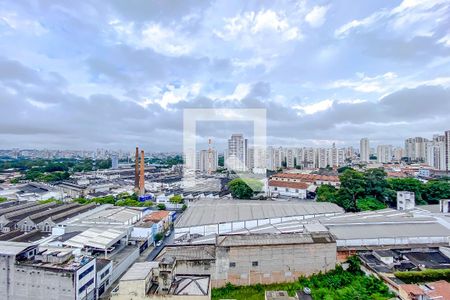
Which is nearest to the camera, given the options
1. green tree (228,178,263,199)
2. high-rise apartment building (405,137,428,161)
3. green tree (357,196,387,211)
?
green tree (357,196,387,211)

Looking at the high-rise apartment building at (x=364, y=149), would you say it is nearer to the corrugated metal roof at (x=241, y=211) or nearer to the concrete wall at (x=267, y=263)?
the corrugated metal roof at (x=241, y=211)

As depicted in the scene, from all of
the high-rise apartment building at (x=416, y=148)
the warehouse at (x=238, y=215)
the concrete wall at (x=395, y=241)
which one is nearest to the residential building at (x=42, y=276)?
the warehouse at (x=238, y=215)

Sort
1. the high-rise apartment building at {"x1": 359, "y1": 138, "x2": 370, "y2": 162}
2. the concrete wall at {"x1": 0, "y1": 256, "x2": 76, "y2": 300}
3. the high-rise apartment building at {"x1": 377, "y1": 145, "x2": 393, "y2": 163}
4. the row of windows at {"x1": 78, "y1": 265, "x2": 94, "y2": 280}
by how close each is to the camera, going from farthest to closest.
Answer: the high-rise apartment building at {"x1": 377, "y1": 145, "x2": 393, "y2": 163}, the high-rise apartment building at {"x1": 359, "y1": 138, "x2": 370, "y2": 162}, the row of windows at {"x1": 78, "y1": 265, "x2": 94, "y2": 280}, the concrete wall at {"x1": 0, "y1": 256, "x2": 76, "y2": 300}

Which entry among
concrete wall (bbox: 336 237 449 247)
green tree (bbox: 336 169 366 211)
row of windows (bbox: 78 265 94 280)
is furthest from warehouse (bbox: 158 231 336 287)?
green tree (bbox: 336 169 366 211)

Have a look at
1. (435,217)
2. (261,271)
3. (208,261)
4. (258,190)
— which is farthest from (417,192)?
(208,261)

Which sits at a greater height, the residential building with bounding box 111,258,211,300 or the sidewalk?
the residential building with bounding box 111,258,211,300

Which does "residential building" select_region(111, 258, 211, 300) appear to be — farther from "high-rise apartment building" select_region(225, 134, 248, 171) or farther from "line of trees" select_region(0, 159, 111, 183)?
"line of trees" select_region(0, 159, 111, 183)

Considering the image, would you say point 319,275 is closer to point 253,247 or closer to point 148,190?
point 253,247
